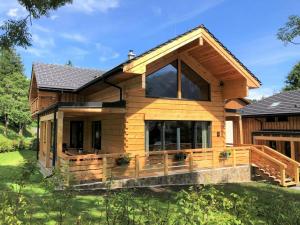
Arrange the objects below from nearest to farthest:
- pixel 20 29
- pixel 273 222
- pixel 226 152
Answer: pixel 273 222 → pixel 20 29 → pixel 226 152

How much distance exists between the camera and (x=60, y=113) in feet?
37.1

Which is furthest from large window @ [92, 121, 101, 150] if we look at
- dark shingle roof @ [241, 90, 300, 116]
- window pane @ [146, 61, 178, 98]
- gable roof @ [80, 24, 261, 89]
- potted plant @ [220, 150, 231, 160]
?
dark shingle roof @ [241, 90, 300, 116]

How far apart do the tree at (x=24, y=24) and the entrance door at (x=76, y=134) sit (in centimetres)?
1069

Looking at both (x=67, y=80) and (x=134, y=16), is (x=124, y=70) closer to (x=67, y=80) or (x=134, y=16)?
(x=67, y=80)

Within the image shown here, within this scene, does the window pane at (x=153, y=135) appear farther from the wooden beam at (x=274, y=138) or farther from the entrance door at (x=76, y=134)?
the wooden beam at (x=274, y=138)

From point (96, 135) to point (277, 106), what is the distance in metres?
13.8

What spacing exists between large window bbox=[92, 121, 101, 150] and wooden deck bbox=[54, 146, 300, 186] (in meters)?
2.93

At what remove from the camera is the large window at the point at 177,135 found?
45.0 feet

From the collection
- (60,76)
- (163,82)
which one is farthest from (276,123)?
(60,76)

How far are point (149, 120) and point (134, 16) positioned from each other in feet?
38.9

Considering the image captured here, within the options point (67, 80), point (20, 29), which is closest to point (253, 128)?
point (67, 80)

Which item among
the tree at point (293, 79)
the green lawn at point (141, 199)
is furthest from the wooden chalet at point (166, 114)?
the tree at point (293, 79)

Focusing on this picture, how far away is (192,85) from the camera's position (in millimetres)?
15195

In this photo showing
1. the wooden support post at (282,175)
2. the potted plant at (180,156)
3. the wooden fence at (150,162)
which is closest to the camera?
the wooden fence at (150,162)
